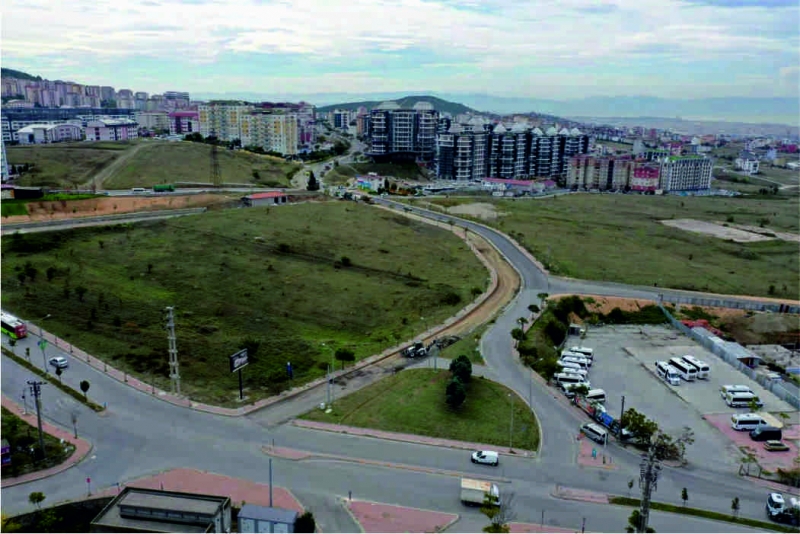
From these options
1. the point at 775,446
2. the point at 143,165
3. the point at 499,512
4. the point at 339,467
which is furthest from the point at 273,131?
the point at 499,512

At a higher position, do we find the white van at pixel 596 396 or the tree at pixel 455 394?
the tree at pixel 455 394

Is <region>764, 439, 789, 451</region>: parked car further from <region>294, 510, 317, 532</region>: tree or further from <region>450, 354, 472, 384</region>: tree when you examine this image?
<region>294, 510, 317, 532</region>: tree

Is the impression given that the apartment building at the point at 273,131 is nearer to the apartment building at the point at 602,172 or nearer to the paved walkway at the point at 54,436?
the apartment building at the point at 602,172

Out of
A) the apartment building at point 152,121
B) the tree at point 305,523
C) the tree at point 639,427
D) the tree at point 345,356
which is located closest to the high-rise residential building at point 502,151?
the apartment building at point 152,121

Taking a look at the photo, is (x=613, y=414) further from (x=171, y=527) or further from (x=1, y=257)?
(x=1, y=257)

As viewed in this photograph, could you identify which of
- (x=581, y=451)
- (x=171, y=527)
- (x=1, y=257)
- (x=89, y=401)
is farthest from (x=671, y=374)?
(x=1, y=257)

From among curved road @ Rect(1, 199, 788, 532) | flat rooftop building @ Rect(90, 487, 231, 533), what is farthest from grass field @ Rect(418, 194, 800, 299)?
flat rooftop building @ Rect(90, 487, 231, 533)
